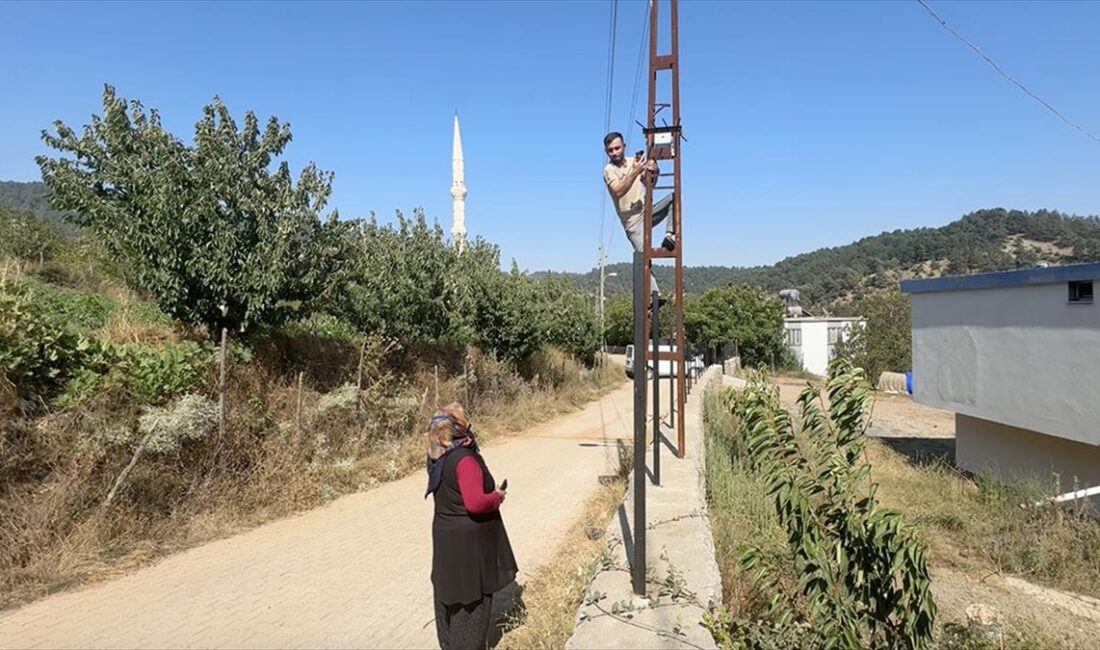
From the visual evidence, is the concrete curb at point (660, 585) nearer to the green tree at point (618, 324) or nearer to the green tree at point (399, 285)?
the green tree at point (399, 285)

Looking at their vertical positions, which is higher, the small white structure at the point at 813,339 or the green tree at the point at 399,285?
the green tree at the point at 399,285

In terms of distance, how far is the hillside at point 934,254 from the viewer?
2847 inches

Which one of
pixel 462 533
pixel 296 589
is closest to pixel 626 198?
pixel 462 533

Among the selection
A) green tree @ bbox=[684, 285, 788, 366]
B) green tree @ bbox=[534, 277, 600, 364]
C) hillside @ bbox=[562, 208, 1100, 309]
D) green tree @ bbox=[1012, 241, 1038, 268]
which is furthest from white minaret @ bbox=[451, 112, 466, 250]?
green tree @ bbox=[1012, 241, 1038, 268]

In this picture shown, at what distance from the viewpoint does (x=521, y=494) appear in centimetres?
905

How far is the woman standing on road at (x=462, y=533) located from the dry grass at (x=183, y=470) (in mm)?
3515

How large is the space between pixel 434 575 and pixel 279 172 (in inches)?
286

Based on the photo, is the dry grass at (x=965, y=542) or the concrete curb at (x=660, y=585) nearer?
the concrete curb at (x=660, y=585)

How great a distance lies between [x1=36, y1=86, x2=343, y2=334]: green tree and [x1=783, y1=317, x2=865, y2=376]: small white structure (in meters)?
44.3

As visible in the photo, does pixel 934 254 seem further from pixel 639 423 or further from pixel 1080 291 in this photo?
pixel 639 423

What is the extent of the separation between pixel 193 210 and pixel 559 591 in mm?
6624

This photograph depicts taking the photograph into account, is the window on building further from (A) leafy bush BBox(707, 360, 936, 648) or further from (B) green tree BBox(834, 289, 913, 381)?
(B) green tree BBox(834, 289, 913, 381)

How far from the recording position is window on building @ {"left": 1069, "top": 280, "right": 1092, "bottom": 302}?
8812 millimetres

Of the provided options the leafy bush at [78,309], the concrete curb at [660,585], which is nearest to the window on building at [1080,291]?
the concrete curb at [660,585]
